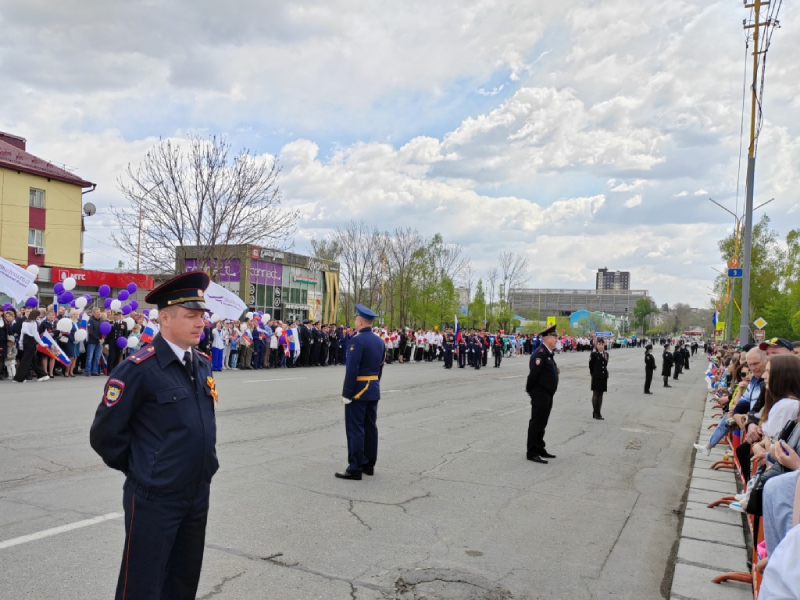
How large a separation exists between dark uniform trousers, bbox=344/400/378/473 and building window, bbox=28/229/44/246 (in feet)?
131

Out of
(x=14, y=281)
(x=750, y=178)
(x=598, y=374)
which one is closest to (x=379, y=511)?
(x=598, y=374)

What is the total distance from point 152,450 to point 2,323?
52.7 ft

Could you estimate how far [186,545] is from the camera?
126 inches

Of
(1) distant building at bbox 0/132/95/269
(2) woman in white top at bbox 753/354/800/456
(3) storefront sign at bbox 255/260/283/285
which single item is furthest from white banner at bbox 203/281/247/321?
(3) storefront sign at bbox 255/260/283/285

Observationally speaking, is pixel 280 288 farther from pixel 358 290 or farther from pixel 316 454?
pixel 316 454

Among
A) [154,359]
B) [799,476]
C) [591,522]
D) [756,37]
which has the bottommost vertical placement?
[591,522]

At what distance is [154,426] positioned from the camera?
3129 millimetres

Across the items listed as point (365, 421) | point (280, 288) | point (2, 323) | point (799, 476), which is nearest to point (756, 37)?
point (365, 421)

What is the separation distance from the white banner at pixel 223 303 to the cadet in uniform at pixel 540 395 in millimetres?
11176

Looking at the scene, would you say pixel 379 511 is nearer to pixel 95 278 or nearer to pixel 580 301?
pixel 95 278

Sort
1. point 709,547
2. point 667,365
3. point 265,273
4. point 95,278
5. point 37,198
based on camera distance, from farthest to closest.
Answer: point 265,273 → point 37,198 → point 95,278 → point 667,365 → point 709,547

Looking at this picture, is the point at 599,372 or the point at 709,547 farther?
the point at 599,372

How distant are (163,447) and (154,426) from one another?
0.37ft

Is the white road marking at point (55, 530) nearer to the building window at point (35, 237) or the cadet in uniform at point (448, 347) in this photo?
the cadet in uniform at point (448, 347)
